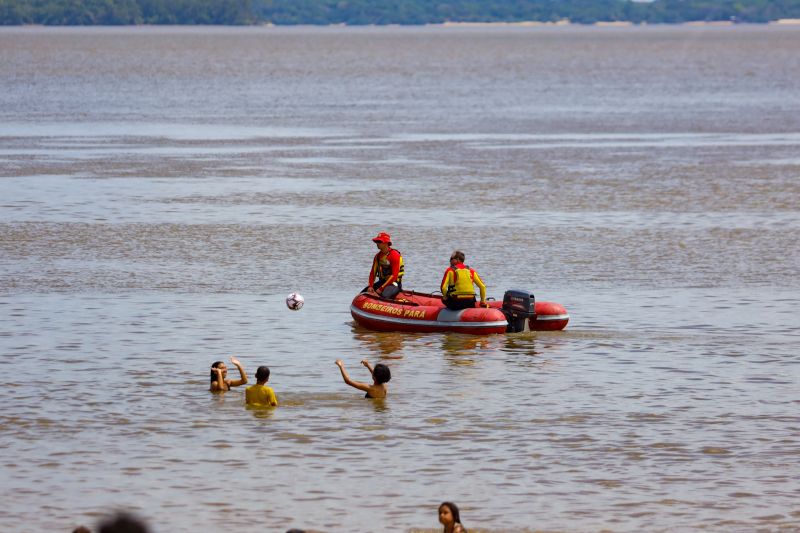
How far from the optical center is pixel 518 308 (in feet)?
73.9

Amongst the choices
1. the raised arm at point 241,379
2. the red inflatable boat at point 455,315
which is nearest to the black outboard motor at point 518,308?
the red inflatable boat at point 455,315

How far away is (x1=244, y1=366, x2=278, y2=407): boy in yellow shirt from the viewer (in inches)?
715

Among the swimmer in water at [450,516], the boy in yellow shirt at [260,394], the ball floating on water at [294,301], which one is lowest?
the swimmer in water at [450,516]

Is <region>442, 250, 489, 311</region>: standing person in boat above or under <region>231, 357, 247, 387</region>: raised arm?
above

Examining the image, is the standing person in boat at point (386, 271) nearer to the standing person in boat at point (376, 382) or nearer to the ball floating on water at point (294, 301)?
the ball floating on water at point (294, 301)

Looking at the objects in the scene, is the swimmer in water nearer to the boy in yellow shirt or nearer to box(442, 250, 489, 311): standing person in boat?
the boy in yellow shirt

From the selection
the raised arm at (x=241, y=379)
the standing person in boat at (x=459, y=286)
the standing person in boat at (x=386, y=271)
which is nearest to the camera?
the raised arm at (x=241, y=379)

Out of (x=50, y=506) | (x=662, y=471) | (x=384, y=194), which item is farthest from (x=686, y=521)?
(x=384, y=194)

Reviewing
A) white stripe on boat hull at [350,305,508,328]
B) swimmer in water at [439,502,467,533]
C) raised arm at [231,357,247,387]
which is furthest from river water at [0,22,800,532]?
swimmer in water at [439,502,467,533]

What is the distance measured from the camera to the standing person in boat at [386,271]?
23266 mm

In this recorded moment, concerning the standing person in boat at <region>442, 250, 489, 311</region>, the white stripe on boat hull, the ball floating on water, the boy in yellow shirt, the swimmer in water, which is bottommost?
the swimmer in water

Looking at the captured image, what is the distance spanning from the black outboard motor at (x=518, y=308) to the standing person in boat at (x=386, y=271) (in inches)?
70.6

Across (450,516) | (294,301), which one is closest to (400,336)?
(294,301)

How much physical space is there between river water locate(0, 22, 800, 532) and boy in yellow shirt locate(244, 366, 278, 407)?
0.15 metres
